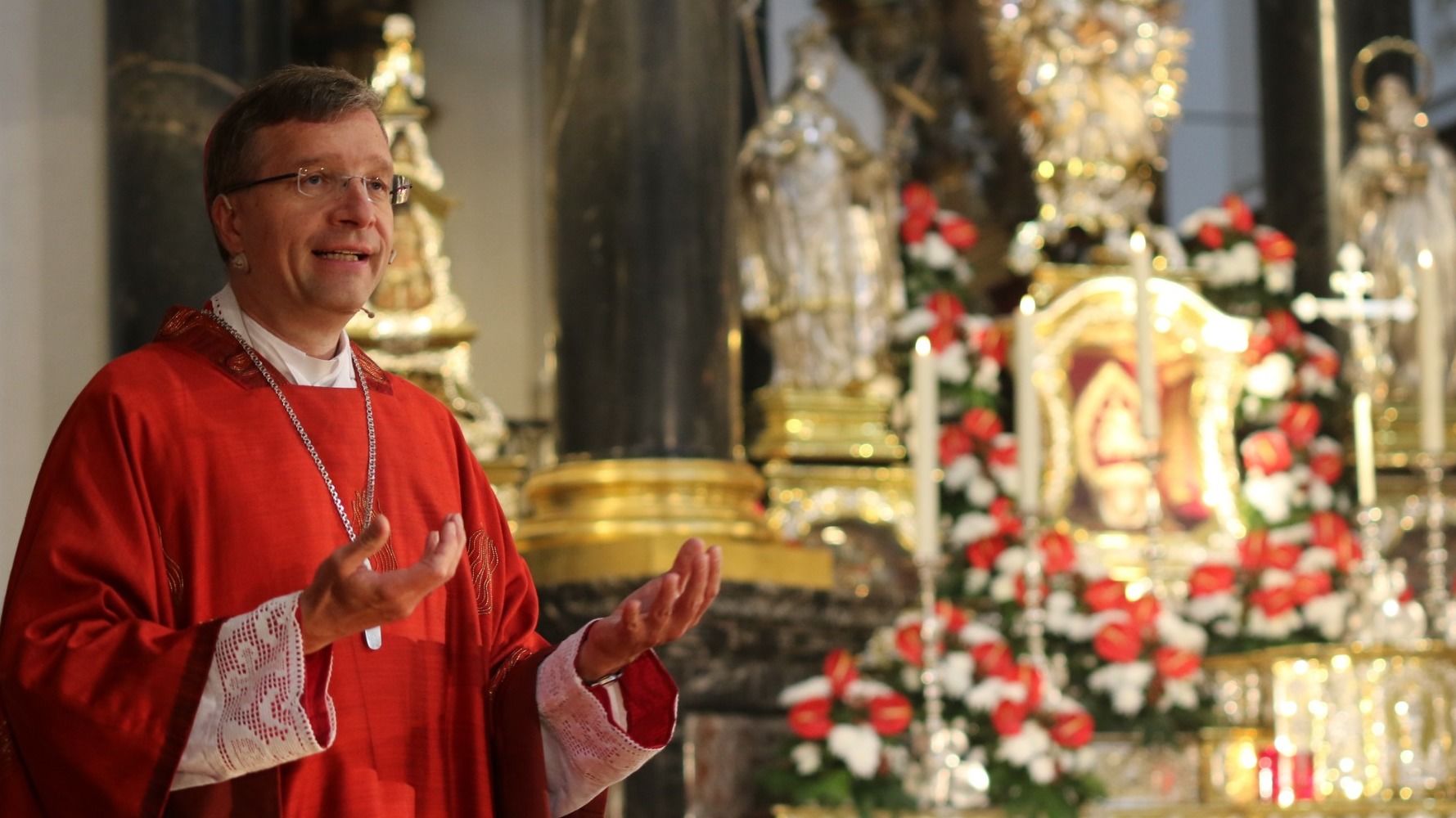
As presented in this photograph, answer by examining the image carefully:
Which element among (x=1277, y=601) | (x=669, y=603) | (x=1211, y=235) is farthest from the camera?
(x=1211, y=235)

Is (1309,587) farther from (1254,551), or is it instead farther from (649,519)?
(649,519)

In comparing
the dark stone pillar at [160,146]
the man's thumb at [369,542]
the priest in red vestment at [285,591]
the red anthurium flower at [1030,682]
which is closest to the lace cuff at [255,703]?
the priest in red vestment at [285,591]

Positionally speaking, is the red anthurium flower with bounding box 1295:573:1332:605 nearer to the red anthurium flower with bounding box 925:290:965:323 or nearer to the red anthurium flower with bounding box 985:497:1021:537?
the red anthurium flower with bounding box 985:497:1021:537

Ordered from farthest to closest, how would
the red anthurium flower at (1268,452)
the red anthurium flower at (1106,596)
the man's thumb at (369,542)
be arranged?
the red anthurium flower at (1268,452), the red anthurium flower at (1106,596), the man's thumb at (369,542)

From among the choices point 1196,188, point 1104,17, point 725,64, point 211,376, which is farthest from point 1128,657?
point 1196,188

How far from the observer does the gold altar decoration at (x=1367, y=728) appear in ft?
17.2

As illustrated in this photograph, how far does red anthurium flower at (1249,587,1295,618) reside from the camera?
6.20 m

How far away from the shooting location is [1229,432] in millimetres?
6777

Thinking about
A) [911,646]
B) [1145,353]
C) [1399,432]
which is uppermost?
[1145,353]

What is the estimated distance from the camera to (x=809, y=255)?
647 centimetres

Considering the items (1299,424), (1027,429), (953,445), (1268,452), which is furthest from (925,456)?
(1299,424)

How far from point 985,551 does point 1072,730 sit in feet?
4.42

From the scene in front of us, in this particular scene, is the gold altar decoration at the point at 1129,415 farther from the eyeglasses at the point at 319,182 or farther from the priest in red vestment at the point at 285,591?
the eyeglasses at the point at 319,182

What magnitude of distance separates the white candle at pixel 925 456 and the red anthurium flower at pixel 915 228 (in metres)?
1.76
